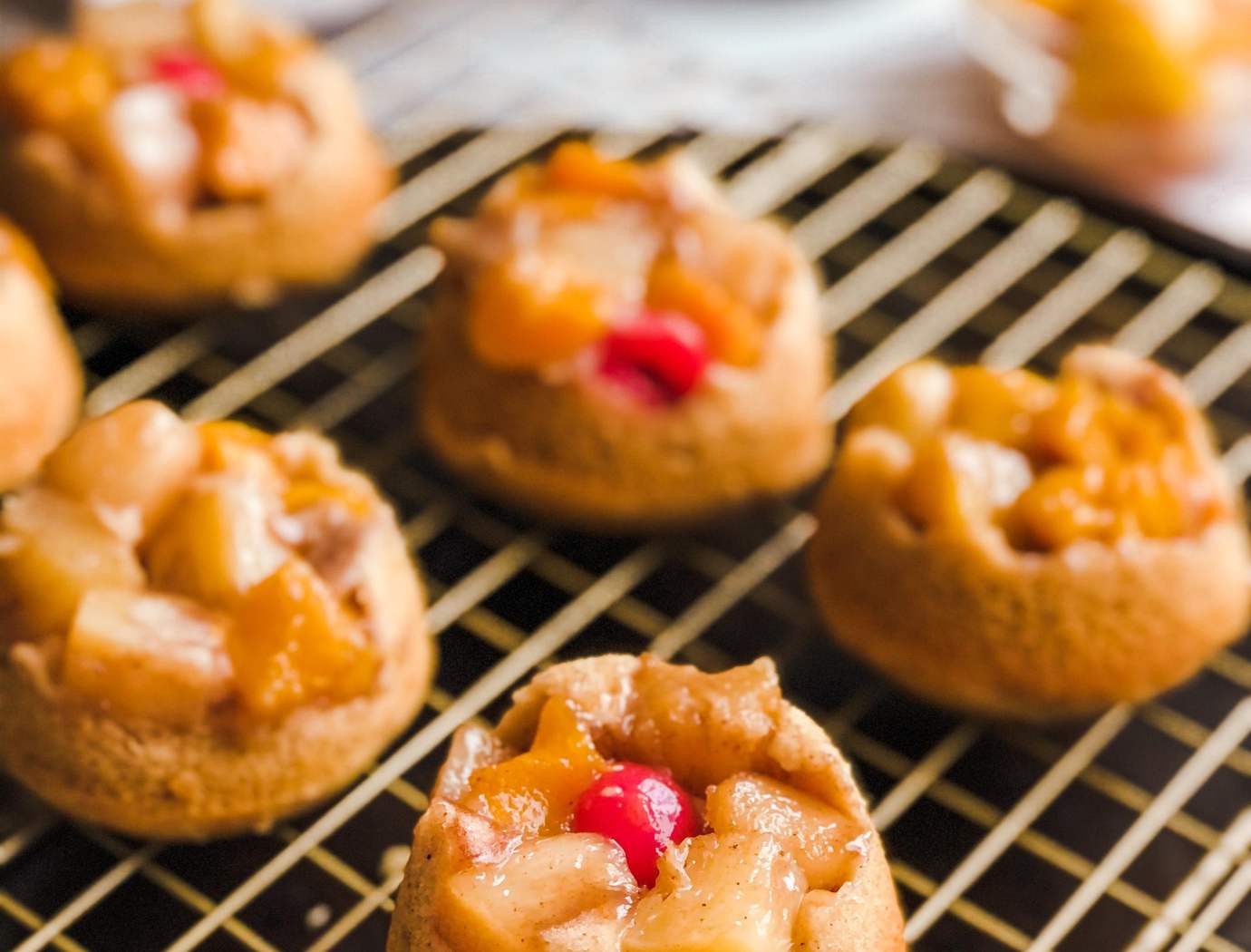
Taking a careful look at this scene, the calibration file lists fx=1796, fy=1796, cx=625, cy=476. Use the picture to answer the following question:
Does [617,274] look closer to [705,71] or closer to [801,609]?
[801,609]

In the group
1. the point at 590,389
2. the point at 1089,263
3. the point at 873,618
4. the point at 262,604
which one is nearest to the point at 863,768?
the point at 873,618

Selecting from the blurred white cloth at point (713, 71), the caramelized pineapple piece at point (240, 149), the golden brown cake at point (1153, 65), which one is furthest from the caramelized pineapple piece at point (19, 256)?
the golden brown cake at point (1153, 65)

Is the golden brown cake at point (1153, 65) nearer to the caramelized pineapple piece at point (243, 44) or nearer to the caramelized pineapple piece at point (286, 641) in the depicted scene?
the caramelized pineapple piece at point (243, 44)

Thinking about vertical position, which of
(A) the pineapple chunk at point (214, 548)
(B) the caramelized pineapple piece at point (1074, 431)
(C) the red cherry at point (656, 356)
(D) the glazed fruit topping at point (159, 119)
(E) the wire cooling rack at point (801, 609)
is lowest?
(E) the wire cooling rack at point (801, 609)

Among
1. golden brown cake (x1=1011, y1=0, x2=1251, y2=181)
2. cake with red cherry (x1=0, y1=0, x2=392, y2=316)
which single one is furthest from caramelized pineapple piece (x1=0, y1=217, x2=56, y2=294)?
golden brown cake (x1=1011, y1=0, x2=1251, y2=181)

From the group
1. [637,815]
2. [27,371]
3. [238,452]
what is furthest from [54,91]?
[637,815]

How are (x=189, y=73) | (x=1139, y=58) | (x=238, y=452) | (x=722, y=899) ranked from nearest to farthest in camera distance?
(x=722, y=899), (x=238, y=452), (x=189, y=73), (x=1139, y=58)

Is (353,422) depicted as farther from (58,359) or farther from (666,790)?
Result: (666,790)
